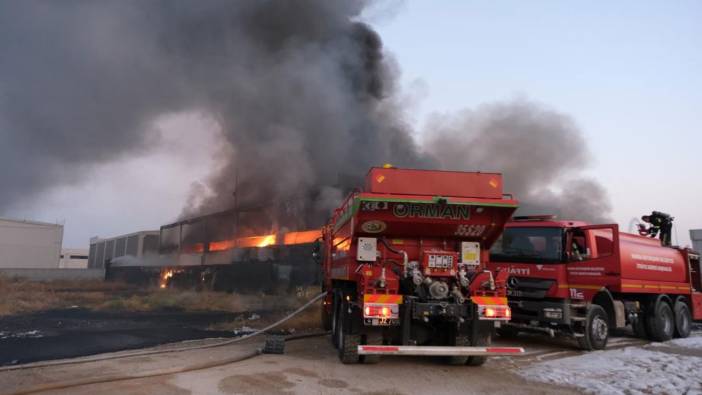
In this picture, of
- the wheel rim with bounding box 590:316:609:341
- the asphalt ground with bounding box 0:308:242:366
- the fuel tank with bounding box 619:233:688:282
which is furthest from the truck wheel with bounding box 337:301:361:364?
the fuel tank with bounding box 619:233:688:282

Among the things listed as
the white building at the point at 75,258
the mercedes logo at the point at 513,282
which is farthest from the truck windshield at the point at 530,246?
the white building at the point at 75,258

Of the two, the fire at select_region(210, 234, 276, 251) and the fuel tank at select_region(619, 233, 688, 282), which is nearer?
the fuel tank at select_region(619, 233, 688, 282)

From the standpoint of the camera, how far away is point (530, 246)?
32.1ft

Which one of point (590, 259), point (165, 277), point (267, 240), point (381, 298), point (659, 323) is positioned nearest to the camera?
point (381, 298)

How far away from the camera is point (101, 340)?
9.26 m

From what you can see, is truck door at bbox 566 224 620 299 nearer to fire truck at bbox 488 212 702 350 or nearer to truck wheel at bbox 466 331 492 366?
fire truck at bbox 488 212 702 350

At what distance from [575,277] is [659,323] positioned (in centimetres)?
335

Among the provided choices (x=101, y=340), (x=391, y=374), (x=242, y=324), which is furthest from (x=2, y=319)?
(x=391, y=374)

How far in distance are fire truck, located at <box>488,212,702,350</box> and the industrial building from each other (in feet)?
152

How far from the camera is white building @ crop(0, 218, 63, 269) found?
55.1 metres

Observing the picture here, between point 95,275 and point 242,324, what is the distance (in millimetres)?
43421

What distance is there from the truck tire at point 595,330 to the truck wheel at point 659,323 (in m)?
2.24

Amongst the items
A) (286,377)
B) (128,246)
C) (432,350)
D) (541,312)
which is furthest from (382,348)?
(128,246)

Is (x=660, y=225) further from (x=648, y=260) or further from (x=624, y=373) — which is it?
(x=624, y=373)
